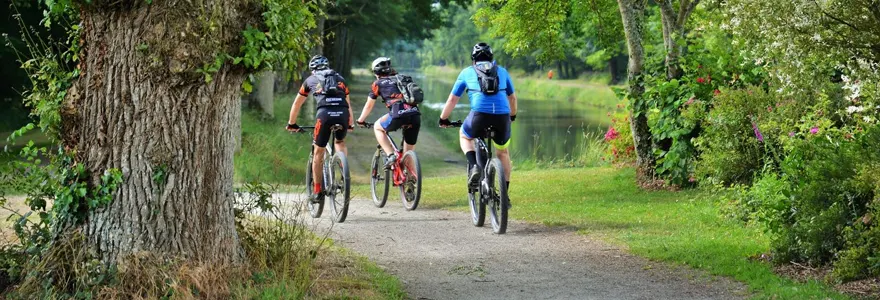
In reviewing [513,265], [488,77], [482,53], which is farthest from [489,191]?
[513,265]

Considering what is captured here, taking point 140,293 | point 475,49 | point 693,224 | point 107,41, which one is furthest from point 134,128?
point 693,224

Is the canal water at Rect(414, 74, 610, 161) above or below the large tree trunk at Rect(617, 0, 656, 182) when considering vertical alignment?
below

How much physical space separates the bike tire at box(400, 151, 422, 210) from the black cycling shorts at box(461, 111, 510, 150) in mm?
1456

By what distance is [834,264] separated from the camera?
6918 mm

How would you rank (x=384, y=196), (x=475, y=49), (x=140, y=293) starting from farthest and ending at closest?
(x=384, y=196), (x=475, y=49), (x=140, y=293)

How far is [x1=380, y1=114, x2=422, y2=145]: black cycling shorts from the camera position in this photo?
38.3ft

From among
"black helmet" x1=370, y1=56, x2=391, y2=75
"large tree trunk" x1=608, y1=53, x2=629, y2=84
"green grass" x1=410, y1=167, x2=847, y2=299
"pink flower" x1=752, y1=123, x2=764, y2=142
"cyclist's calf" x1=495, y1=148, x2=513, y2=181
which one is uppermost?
"black helmet" x1=370, y1=56, x2=391, y2=75

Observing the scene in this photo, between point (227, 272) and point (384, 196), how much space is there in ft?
18.8

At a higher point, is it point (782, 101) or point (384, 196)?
point (782, 101)

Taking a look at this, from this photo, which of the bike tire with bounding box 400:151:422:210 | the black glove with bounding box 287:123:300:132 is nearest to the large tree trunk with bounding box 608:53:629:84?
the bike tire with bounding box 400:151:422:210

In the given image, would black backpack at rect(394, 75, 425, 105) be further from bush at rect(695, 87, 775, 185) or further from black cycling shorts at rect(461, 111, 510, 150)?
bush at rect(695, 87, 775, 185)

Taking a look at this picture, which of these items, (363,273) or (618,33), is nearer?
(363,273)

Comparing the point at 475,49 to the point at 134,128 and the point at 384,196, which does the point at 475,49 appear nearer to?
the point at 384,196

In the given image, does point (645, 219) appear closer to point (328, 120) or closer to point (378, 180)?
point (378, 180)
